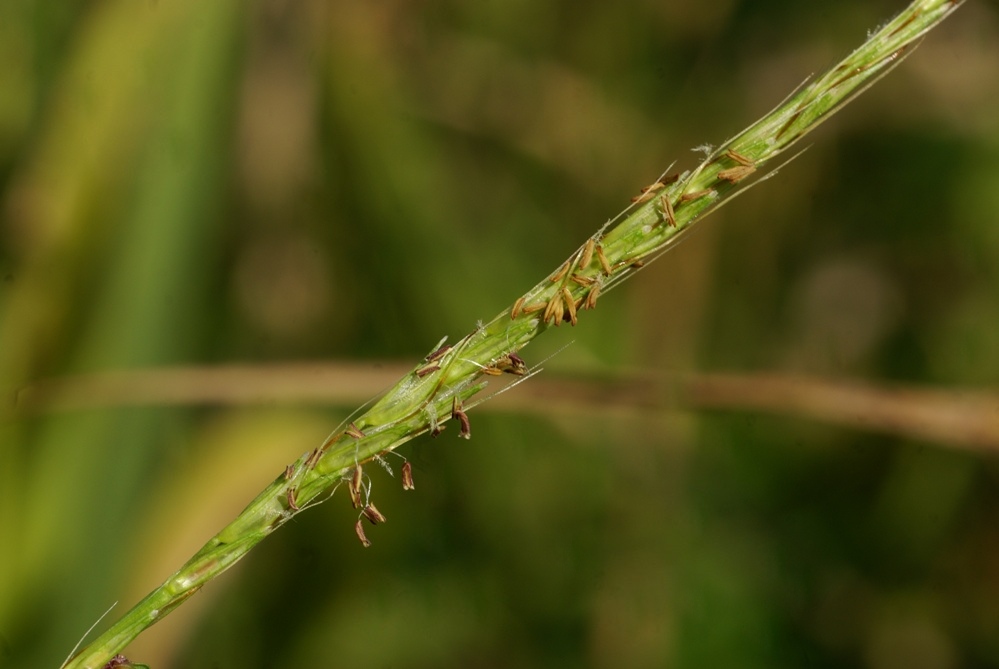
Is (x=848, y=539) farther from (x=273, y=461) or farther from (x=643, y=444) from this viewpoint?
(x=273, y=461)

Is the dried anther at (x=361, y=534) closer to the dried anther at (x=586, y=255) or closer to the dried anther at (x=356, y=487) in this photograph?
the dried anther at (x=356, y=487)

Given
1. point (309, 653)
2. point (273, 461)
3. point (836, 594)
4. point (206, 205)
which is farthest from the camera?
point (836, 594)

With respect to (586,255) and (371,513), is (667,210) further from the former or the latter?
(371,513)

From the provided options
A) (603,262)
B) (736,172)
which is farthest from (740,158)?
(603,262)

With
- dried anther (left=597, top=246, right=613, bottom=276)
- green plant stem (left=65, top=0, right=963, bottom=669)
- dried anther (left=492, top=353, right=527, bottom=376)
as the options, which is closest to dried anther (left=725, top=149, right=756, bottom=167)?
green plant stem (left=65, top=0, right=963, bottom=669)

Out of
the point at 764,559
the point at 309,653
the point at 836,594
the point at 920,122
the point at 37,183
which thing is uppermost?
the point at 37,183

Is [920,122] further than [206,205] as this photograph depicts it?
Yes

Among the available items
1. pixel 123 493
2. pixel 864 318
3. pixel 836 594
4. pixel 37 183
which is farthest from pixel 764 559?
pixel 37 183

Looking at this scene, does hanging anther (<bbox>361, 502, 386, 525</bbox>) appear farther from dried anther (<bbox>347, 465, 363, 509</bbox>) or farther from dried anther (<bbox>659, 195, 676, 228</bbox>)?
dried anther (<bbox>659, 195, 676, 228</bbox>)

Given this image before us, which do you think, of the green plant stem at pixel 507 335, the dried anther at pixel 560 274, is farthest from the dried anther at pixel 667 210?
the dried anther at pixel 560 274
